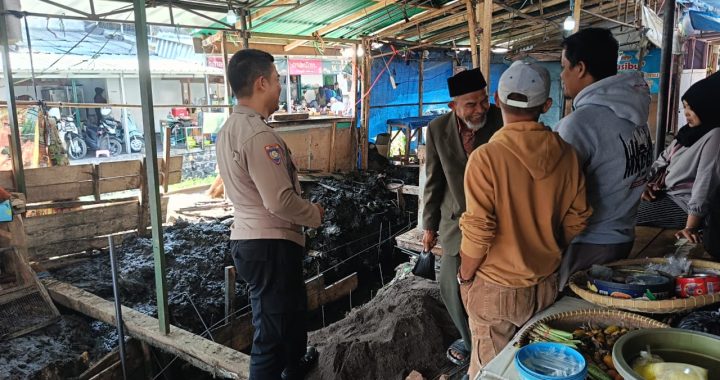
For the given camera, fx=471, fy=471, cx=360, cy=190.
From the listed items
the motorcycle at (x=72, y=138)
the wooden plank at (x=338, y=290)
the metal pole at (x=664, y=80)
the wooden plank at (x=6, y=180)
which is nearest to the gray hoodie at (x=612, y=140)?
the metal pole at (x=664, y=80)

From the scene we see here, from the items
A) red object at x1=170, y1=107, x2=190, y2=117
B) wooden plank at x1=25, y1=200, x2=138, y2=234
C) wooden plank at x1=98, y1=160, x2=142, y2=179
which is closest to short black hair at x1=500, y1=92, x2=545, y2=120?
wooden plank at x1=25, y1=200, x2=138, y2=234

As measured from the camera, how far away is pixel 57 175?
256 inches

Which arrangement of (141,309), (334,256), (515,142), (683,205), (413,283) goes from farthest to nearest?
1. (334,256)
2. (141,309)
3. (413,283)
4. (683,205)
5. (515,142)

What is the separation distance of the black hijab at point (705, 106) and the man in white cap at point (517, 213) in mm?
1740

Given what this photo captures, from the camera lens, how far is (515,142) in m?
1.83

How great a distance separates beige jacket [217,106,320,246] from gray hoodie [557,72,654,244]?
1457 millimetres

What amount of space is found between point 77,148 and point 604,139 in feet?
55.4

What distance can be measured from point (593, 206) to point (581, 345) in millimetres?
832

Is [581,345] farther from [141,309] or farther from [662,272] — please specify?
[141,309]

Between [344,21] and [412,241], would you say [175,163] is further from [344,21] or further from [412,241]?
[412,241]

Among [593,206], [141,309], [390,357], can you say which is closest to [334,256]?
[141,309]

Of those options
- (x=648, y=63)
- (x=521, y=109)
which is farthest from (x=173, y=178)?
(x=648, y=63)

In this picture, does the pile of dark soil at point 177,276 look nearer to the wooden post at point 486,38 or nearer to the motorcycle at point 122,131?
the wooden post at point 486,38

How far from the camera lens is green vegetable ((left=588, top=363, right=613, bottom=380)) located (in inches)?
55.5
